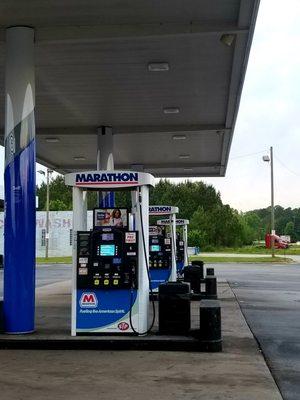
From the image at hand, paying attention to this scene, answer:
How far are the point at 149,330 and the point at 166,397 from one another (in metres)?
3.48

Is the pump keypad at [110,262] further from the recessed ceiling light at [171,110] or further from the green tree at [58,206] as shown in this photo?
the green tree at [58,206]

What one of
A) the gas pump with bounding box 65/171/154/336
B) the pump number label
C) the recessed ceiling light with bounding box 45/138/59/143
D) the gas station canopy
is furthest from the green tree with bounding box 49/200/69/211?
the pump number label

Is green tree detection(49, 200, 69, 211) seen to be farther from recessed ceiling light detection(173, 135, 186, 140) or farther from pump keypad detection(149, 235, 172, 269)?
pump keypad detection(149, 235, 172, 269)

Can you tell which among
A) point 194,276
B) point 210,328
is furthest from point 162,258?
point 210,328

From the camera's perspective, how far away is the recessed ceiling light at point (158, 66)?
1248cm

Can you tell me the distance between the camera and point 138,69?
12914 mm

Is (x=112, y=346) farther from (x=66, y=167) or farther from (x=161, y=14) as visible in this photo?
(x=66, y=167)

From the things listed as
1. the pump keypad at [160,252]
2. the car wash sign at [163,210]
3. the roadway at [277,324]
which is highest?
the car wash sign at [163,210]

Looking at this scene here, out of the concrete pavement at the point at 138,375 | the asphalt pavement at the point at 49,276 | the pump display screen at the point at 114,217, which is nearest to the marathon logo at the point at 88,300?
the concrete pavement at the point at 138,375

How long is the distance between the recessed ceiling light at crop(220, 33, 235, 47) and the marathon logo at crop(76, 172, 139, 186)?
3.16m

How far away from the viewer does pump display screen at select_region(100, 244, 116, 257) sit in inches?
372

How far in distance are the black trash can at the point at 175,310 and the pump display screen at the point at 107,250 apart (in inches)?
40.0

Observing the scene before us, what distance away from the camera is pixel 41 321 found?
11.7 m

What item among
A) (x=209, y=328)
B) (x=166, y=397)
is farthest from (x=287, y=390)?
(x=209, y=328)
